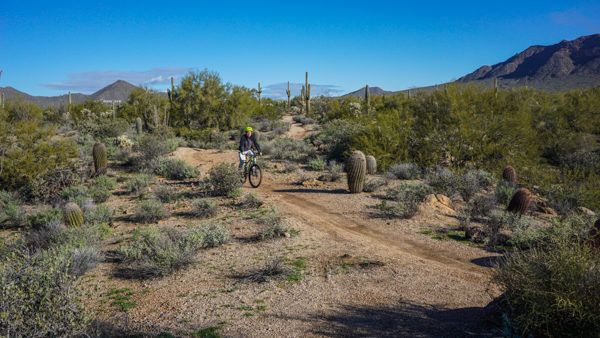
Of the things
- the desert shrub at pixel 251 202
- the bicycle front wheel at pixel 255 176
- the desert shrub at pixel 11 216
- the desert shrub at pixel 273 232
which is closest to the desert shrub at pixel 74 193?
the desert shrub at pixel 11 216

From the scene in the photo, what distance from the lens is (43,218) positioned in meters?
10.3

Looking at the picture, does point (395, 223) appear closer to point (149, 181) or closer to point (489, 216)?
point (489, 216)

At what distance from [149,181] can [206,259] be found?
25.5ft

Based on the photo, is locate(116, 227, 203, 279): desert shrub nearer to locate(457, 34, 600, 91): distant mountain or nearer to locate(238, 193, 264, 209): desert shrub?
locate(238, 193, 264, 209): desert shrub

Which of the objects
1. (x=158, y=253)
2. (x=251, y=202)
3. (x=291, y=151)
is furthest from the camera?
(x=291, y=151)

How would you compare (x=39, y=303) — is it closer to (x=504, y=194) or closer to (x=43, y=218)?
(x=43, y=218)

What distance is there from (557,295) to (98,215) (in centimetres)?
983

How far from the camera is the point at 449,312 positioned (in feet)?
18.3

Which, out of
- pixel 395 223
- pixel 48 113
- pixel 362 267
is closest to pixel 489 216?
pixel 395 223

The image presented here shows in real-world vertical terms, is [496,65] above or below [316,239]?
above

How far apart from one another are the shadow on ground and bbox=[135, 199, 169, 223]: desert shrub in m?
6.23

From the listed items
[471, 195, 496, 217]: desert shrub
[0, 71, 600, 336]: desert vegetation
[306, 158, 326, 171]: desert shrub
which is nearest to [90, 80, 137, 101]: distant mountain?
[0, 71, 600, 336]: desert vegetation

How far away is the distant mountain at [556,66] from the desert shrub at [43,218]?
68.9m

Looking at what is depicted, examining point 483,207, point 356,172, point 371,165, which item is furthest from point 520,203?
point 371,165
